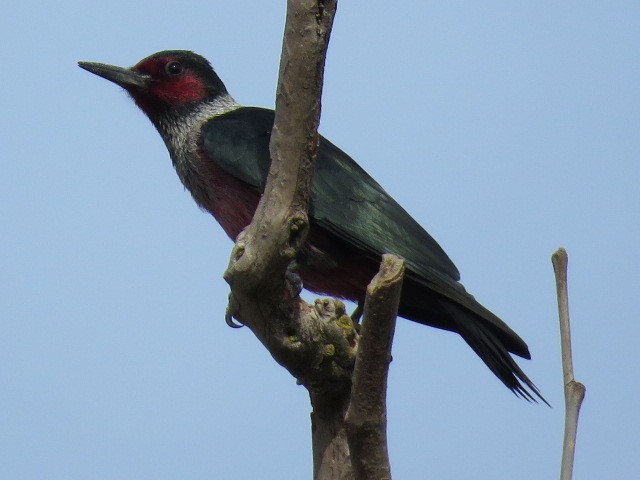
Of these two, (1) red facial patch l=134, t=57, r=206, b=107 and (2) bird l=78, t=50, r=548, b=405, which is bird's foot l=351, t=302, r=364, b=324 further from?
(1) red facial patch l=134, t=57, r=206, b=107

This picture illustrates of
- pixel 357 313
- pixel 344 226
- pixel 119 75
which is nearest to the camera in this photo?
pixel 344 226

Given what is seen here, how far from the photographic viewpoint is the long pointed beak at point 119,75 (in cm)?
707

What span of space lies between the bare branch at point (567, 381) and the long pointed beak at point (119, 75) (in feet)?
14.1

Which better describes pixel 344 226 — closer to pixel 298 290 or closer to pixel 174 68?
→ pixel 298 290

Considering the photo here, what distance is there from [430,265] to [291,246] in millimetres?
1578

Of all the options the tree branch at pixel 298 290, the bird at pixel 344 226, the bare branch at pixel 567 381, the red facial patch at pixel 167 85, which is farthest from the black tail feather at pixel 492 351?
the red facial patch at pixel 167 85

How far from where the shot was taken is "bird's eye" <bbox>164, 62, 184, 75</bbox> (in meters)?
7.23

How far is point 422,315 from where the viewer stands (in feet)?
19.8

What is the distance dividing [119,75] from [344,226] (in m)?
2.44

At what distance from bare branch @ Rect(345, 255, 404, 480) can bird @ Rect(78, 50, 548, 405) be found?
161cm

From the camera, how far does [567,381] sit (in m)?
3.31

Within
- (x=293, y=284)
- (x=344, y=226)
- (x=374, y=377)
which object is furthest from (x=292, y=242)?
(x=344, y=226)

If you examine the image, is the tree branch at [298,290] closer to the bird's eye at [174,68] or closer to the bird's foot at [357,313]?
the bird's foot at [357,313]

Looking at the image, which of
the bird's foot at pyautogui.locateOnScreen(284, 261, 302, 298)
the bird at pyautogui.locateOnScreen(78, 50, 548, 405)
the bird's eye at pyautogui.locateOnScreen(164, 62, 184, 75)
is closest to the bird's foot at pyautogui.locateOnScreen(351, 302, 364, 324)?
the bird at pyautogui.locateOnScreen(78, 50, 548, 405)
